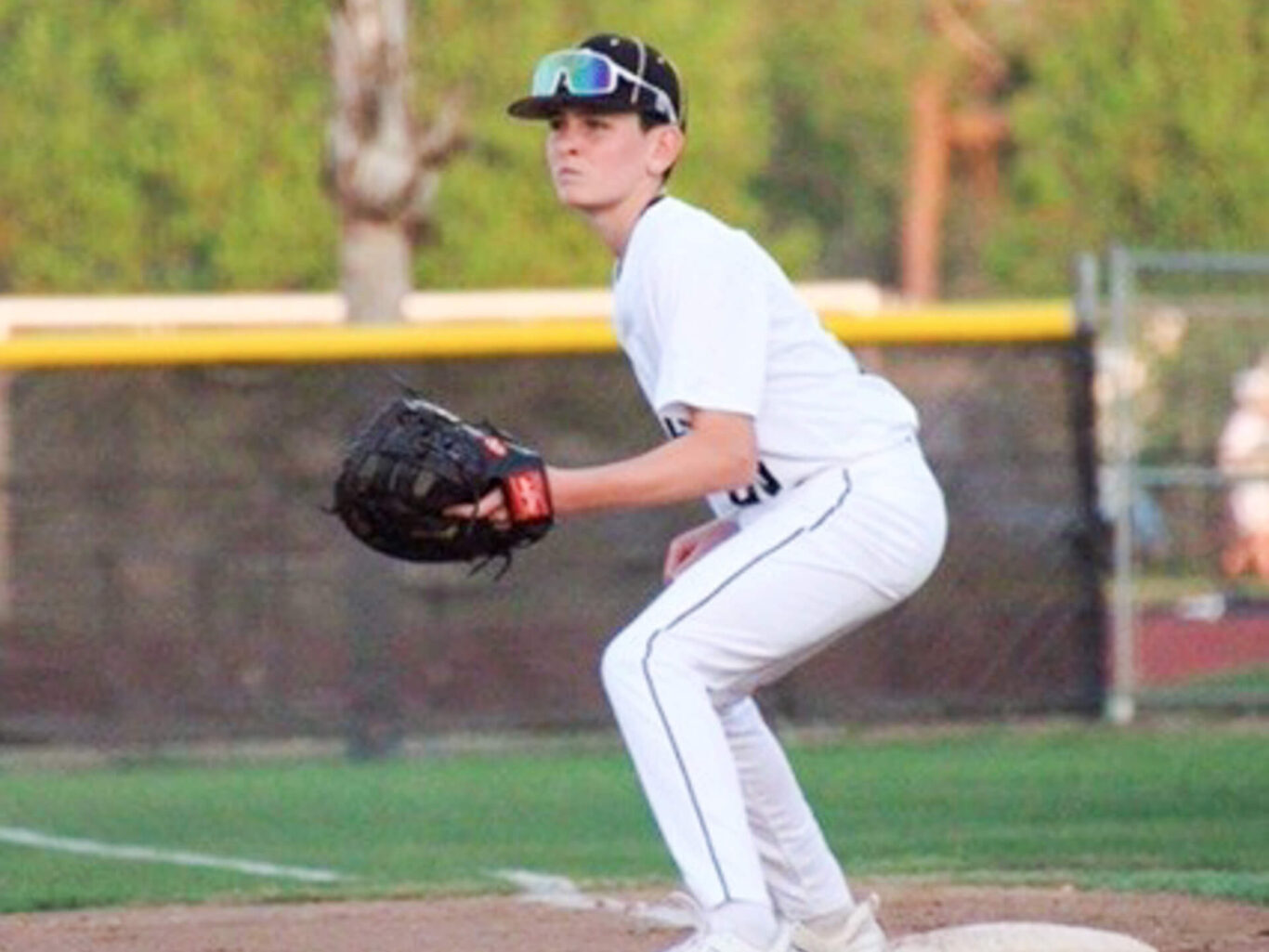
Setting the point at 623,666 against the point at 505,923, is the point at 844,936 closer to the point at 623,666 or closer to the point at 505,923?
the point at 623,666

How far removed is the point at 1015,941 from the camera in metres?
8.33

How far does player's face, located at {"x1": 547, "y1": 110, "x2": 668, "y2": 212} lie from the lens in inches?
307

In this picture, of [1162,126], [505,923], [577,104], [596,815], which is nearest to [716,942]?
[577,104]

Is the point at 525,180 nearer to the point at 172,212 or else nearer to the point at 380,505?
the point at 172,212

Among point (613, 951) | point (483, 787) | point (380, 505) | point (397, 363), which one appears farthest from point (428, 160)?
point (380, 505)

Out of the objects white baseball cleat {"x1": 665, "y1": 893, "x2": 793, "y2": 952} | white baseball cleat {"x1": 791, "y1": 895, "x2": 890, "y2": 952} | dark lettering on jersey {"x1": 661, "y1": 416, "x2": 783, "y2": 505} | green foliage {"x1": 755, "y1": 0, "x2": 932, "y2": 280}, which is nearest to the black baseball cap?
→ dark lettering on jersey {"x1": 661, "y1": 416, "x2": 783, "y2": 505}

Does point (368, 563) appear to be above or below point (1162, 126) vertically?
above

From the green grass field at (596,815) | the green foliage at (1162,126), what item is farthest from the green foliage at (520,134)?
the green grass field at (596,815)

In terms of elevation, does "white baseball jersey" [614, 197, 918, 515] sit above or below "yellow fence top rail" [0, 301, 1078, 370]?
above

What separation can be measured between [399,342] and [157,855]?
5.09 metres

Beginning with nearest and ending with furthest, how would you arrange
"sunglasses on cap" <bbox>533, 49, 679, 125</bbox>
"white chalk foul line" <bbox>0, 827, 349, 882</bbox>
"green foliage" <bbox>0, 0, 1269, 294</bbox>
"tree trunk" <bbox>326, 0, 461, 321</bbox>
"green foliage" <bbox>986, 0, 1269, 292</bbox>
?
"sunglasses on cap" <bbox>533, 49, 679, 125</bbox>, "white chalk foul line" <bbox>0, 827, 349, 882</bbox>, "tree trunk" <bbox>326, 0, 461, 321</bbox>, "green foliage" <bbox>0, 0, 1269, 294</bbox>, "green foliage" <bbox>986, 0, 1269, 292</bbox>

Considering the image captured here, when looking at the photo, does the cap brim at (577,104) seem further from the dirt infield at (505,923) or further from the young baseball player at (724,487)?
the dirt infield at (505,923)

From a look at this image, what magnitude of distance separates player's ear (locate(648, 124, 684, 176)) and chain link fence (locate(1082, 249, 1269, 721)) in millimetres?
10395

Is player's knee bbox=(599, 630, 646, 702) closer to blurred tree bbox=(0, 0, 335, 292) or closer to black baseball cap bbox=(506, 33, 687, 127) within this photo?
black baseball cap bbox=(506, 33, 687, 127)
